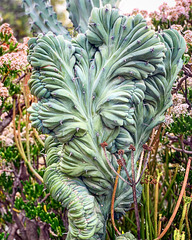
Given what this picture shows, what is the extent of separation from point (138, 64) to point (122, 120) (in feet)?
0.60

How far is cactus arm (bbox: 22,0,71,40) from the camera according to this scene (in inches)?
41.2

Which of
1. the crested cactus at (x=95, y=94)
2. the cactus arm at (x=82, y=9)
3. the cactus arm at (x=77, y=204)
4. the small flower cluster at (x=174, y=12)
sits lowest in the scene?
the cactus arm at (x=77, y=204)

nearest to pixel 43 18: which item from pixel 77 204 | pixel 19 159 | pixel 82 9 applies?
pixel 82 9

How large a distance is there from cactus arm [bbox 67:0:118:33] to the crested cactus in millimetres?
129

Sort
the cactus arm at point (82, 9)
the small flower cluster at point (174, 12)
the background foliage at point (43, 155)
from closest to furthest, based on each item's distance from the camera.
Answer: the cactus arm at point (82, 9), the background foliage at point (43, 155), the small flower cluster at point (174, 12)

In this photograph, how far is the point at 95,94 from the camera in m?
0.92

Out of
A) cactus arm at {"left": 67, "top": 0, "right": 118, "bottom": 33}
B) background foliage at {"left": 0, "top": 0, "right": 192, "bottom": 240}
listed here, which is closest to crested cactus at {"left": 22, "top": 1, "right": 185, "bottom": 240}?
cactus arm at {"left": 67, "top": 0, "right": 118, "bottom": 33}

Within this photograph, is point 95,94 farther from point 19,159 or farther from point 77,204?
point 19,159

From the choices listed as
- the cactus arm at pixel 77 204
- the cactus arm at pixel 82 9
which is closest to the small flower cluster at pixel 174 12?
the cactus arm at pixel 82 9

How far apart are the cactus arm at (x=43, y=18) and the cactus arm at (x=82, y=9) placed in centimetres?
6

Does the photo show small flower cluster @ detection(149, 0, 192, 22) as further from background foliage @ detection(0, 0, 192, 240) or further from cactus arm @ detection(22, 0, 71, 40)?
cactus arm @ detection(22, 0, 71, 40)

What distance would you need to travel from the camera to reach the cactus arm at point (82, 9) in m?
1.02

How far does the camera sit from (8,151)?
1.61 meters

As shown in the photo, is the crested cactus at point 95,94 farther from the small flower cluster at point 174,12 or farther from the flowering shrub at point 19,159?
the small flower cluster at point 174,12
